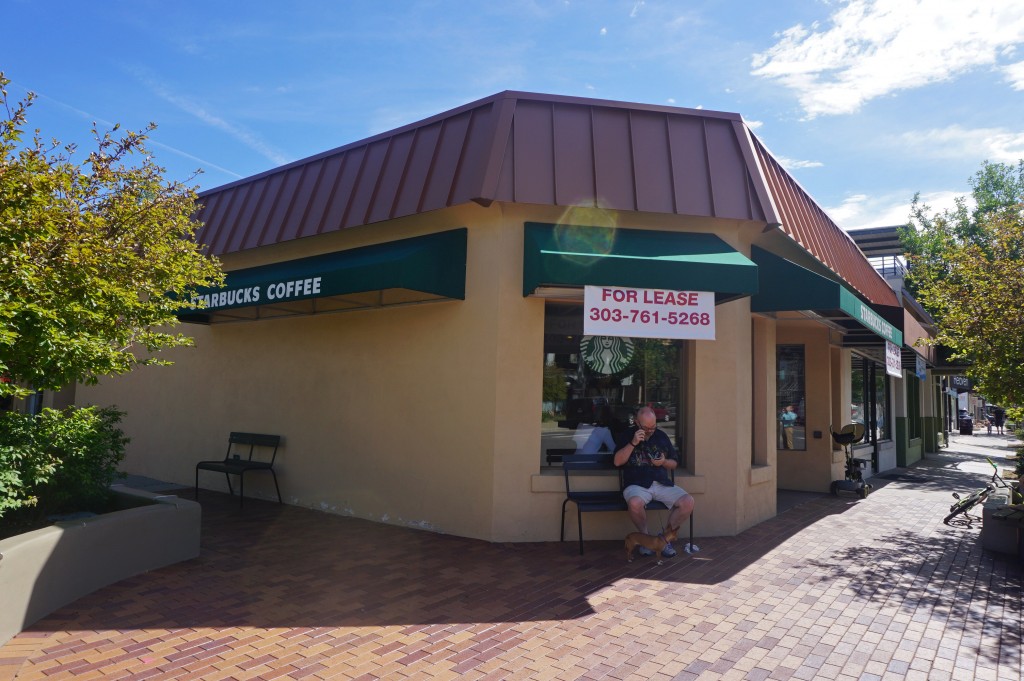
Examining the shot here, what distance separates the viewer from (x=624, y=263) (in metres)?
6.45

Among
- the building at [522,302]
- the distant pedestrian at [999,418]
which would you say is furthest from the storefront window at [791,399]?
the distant pedestrian at [999,418]

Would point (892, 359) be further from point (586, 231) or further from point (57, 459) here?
point (57, 459)

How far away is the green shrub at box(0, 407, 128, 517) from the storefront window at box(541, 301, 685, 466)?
14.1 ft

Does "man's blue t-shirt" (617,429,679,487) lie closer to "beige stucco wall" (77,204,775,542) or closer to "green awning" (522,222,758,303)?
"beige stucco wall" (77,204,775,542)

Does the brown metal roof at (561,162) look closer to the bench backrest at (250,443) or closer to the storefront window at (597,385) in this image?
the storefront window at (597,385)

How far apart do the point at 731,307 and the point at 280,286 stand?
17.8 ft

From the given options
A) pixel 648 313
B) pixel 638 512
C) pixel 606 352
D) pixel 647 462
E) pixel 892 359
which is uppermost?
pixel 648 313

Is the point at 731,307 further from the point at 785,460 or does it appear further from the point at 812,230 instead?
the point at 785,460

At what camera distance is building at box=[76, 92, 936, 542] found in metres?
6.88

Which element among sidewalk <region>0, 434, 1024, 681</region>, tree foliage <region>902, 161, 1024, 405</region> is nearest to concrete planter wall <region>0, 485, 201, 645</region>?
sidewalk <region>0, 434, 1024, 681</region>

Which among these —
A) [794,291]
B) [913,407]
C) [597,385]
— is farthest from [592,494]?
[913,407]

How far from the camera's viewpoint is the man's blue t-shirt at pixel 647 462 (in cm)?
670

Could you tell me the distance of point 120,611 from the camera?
15.4ft

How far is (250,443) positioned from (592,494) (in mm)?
5197
